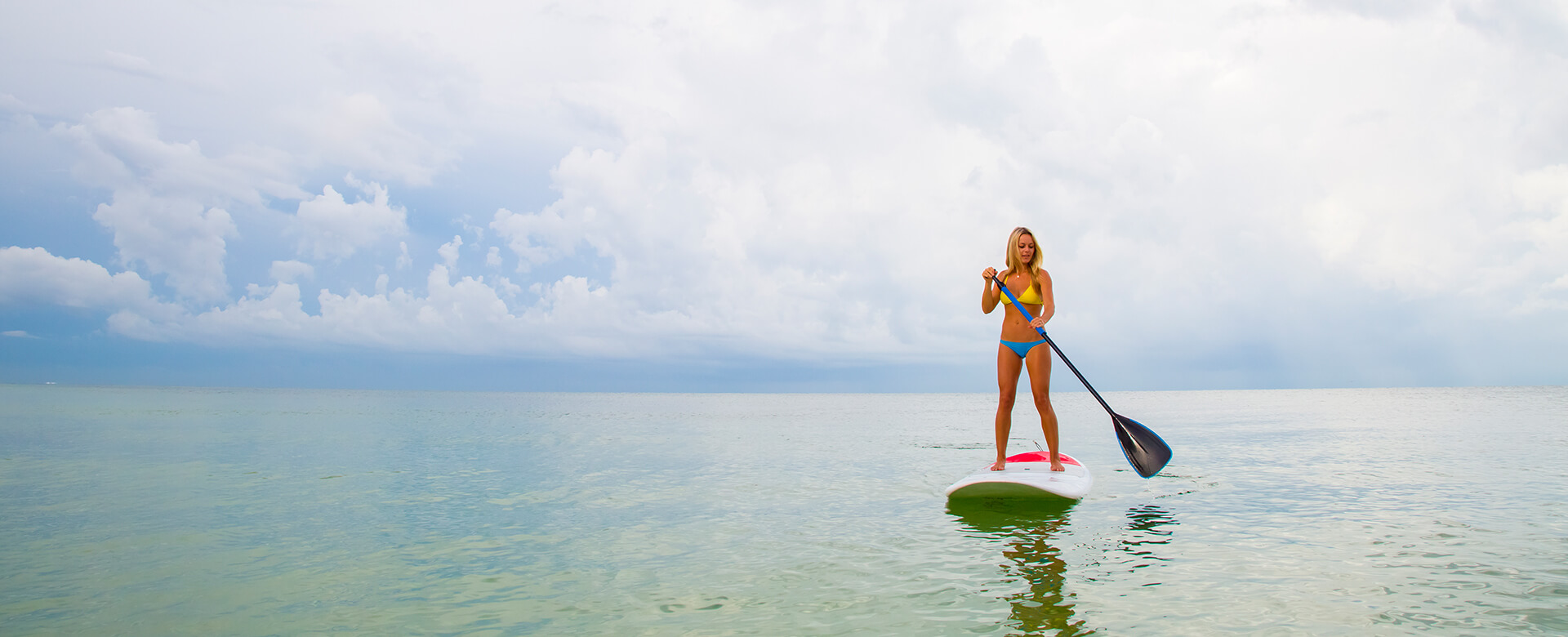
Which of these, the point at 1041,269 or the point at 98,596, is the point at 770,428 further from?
the point at 98,596

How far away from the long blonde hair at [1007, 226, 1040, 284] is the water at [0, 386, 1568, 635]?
283 centimetres

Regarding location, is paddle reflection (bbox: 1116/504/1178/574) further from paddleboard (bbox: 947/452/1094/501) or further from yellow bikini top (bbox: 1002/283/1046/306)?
yellow bikini top (bbox: 1002/283/1046/306)

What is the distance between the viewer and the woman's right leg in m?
9.62

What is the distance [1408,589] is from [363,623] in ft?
23.9

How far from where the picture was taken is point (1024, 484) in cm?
932

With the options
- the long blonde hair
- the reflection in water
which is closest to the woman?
the long blonde hair

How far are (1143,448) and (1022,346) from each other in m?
2.51

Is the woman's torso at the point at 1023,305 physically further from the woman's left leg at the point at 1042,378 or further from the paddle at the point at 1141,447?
the paddle at the point at 1141,447

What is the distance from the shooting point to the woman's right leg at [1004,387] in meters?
9.62

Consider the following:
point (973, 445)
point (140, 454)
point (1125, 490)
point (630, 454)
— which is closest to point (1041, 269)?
point (1125, 490)

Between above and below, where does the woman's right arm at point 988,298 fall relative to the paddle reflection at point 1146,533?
above

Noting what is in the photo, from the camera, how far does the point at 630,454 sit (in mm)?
19516

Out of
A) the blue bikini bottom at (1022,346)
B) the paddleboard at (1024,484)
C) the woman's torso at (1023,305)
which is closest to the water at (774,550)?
the paddleboard at (1024,484)

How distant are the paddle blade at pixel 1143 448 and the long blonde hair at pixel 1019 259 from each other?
8.15ft
